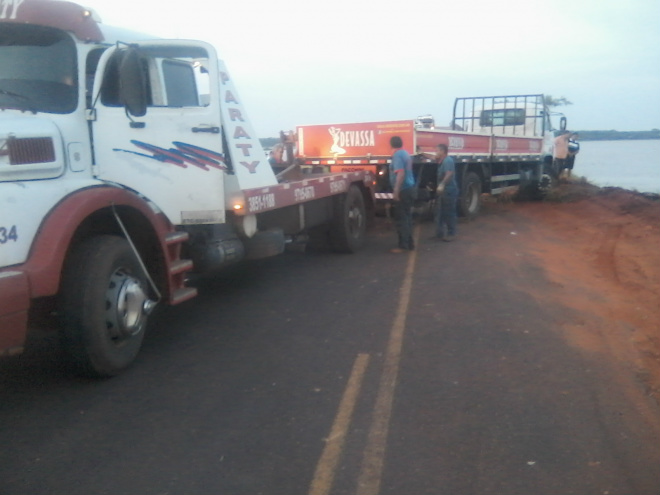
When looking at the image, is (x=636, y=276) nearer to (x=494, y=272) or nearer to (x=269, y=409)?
(x=494, y=272)

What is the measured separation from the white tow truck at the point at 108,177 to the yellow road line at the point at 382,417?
193cm

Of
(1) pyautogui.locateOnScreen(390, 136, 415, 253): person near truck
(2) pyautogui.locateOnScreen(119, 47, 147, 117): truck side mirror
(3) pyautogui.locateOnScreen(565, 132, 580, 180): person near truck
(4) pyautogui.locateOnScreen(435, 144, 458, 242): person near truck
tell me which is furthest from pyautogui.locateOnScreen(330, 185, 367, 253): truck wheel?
(3) pyautogui.locateOnScreen(565, 132, 580, 180): person near truck

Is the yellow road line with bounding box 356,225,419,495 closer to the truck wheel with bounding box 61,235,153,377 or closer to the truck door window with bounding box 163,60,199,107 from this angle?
the truck wheel with bounding box 61,235,153,377

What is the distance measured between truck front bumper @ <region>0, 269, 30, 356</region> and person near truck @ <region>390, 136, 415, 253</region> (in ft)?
24.3

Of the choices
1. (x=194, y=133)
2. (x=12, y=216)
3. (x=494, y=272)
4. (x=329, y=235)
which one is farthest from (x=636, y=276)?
(x=12, y=216)

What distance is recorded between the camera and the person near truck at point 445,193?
12.4 m

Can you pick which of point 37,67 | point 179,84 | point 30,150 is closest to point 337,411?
point 30,150

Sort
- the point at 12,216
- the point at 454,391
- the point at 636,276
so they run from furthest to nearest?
the point at 636,276
the point at 454,391
the point at 12,216

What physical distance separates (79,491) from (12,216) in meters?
1.97

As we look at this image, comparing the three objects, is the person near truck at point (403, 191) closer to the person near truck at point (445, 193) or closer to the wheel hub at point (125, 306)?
the person near truck at point (445, 193)

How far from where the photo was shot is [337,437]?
462 cm

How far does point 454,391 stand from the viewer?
5391mm

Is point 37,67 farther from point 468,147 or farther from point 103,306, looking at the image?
→ point 468,147

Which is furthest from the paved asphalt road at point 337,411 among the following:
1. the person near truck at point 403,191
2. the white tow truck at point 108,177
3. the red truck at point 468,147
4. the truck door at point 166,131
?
the red truck at point 468,147
